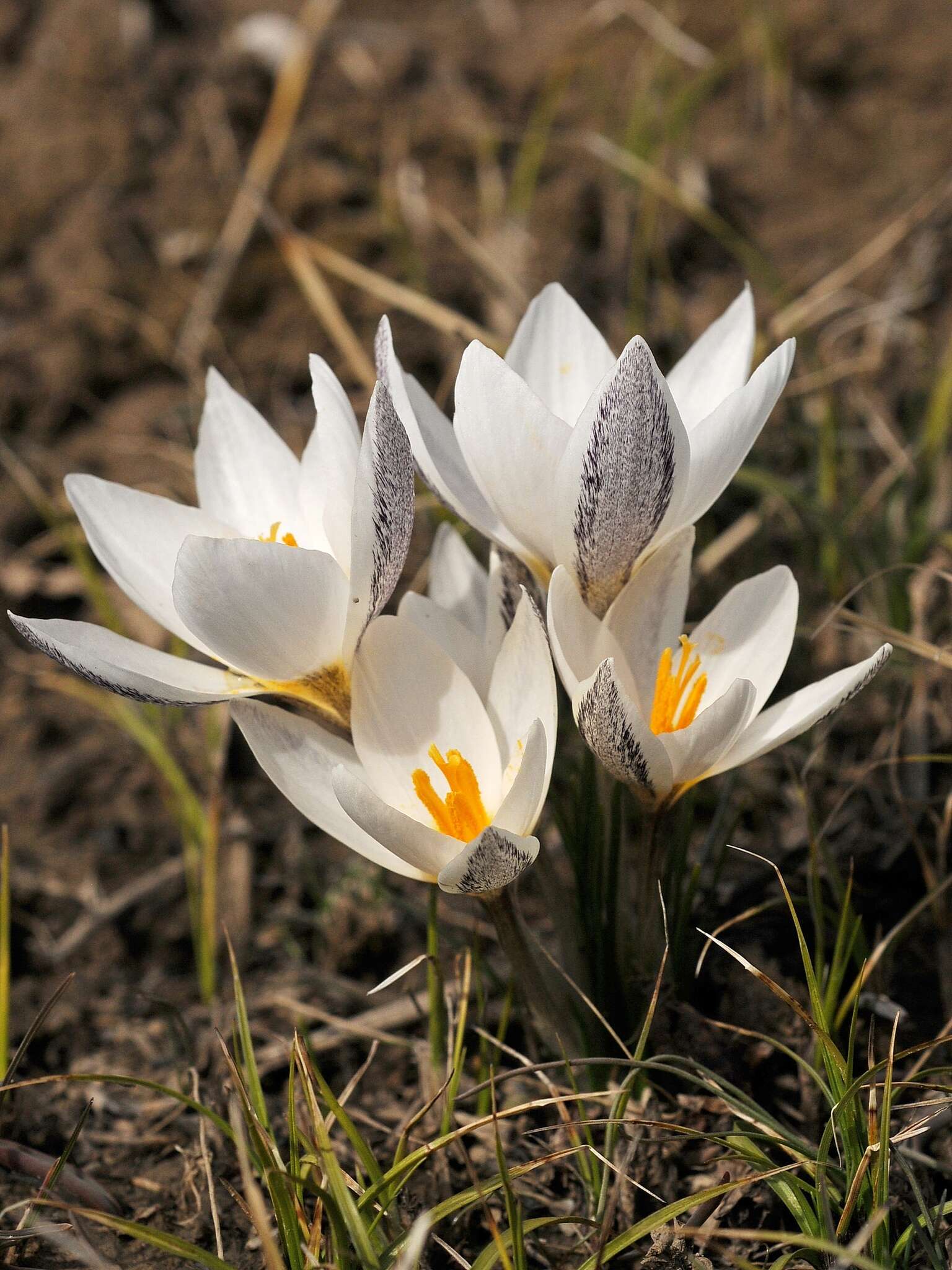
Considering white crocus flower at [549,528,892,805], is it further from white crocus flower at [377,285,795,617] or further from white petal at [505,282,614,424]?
white petal at [505,282,614,424]

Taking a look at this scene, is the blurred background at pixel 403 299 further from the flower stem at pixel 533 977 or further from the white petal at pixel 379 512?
the white petal at pixel 379 512

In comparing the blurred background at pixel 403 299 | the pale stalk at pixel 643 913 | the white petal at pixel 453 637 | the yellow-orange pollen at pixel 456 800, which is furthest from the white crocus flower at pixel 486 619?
the blurred background at pixel 403 299

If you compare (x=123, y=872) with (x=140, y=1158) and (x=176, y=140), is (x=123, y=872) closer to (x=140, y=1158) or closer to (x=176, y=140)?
(x=140, y=1158)

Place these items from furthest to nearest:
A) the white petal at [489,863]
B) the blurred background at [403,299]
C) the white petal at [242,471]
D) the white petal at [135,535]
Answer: the blurred background at [403,299], the white petal at [242,471], the white petal at [135,535], the white petal at [489,863]

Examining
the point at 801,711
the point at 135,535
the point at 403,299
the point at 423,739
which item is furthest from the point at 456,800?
the point at 403,299

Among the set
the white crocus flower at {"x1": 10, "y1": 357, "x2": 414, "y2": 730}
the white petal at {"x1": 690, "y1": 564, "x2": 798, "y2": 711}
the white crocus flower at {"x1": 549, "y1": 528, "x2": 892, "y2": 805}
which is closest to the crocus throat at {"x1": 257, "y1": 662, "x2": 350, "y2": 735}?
the white crocus flower at {"x1": 10, "y1": 357, "x2": 414, "y2": 730}
